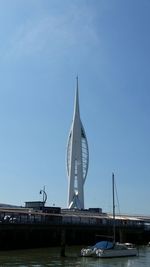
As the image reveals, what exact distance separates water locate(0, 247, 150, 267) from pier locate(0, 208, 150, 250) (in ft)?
6.19

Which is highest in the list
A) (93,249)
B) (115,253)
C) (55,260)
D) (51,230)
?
(51,230)

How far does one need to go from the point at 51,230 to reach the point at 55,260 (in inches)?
553

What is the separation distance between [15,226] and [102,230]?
16.6 m

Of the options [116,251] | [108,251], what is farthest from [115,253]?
[108,251]

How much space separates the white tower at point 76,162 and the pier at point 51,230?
36837 mm

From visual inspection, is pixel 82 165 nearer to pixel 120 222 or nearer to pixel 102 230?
pixel 120 222

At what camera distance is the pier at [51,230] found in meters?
49.7

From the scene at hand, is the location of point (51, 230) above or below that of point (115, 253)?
above

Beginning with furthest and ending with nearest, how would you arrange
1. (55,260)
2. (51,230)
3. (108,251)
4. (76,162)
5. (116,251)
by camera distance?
(76,162), (51,230), (116,251), (108,251), (55,260)

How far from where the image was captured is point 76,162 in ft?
353

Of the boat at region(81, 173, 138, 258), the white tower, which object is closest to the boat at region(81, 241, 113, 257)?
the boat at region(81, 173, 138, 258)

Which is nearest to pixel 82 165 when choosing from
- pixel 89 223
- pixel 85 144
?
pixel 85 144

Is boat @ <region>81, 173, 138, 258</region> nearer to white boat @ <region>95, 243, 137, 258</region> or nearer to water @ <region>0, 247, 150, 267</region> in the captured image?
white boat @ <region>95, 243, 137, 258</region>

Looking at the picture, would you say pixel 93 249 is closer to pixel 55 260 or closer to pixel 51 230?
pixel 55 260
